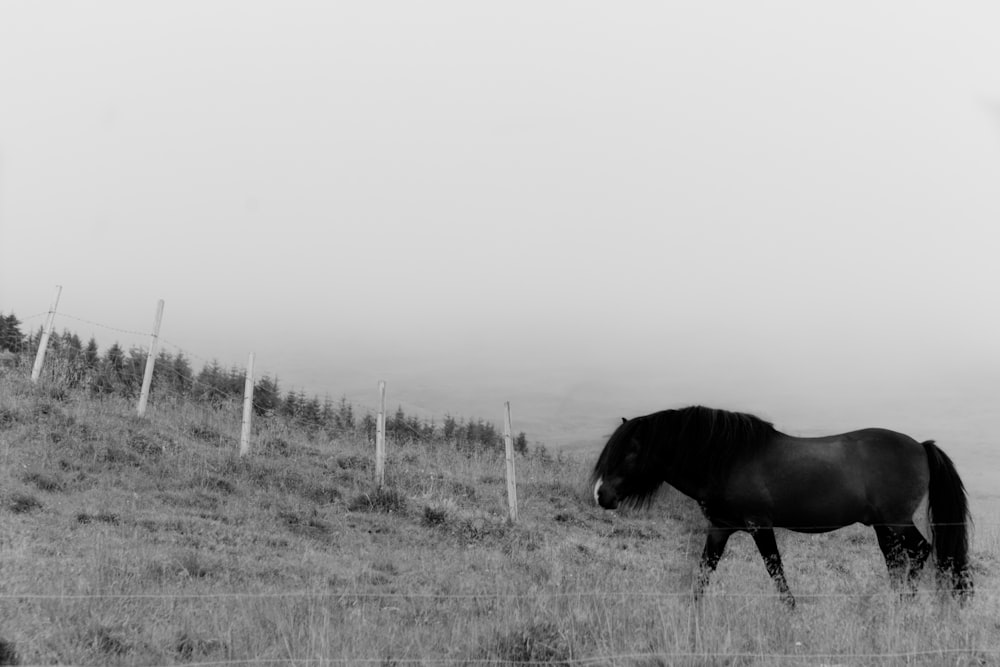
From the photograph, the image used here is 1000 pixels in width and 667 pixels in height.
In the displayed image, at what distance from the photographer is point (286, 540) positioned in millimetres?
8969

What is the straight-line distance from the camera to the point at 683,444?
24.1 ft

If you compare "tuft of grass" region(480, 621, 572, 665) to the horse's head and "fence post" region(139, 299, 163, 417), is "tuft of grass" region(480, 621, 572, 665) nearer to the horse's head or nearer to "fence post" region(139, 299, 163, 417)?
the horse's head

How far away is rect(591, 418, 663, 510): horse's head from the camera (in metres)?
7.41

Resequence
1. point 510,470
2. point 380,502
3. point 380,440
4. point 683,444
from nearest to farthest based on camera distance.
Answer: point 683,444
point 380,502
point 510,470
point 380,440

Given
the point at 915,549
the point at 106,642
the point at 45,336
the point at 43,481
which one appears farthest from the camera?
the point at 45,336

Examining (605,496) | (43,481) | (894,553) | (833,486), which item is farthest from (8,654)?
(894,553)

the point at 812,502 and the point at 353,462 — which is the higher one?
the point at 353,462

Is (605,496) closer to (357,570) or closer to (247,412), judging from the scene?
(357,570)

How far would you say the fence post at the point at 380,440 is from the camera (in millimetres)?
13057

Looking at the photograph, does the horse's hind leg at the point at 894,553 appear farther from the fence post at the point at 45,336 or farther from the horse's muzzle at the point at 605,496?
the fence post at the point at 45,336

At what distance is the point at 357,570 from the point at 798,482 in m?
4.83

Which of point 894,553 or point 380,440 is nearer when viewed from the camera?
point 894,553

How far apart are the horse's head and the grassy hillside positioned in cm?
85

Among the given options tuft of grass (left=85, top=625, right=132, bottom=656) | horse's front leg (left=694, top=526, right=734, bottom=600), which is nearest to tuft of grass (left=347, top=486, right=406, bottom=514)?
horse's front leg (left=694, top=526, right=734, bottom=600)
